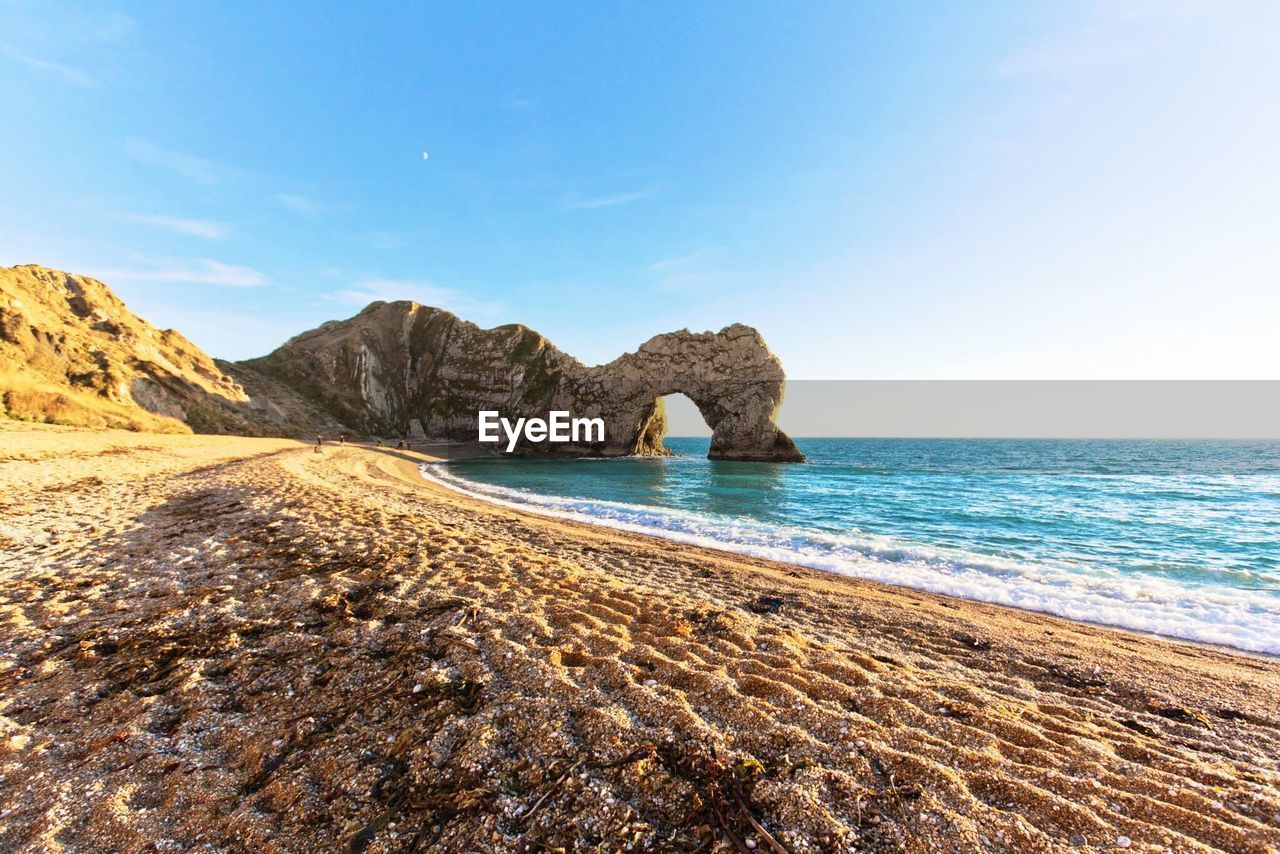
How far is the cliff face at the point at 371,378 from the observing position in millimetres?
34094

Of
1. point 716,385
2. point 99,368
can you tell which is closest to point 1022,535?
point 716,385

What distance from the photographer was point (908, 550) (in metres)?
13.4

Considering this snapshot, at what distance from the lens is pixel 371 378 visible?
251ft

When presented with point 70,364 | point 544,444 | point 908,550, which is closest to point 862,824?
point 908,550

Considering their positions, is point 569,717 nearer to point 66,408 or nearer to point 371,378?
point 66,408

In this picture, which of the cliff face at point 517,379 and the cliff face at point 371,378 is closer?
the cliff face at point 371,378

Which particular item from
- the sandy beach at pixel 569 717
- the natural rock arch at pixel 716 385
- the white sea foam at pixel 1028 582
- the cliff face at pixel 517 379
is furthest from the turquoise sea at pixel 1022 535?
the cliff face at pixel 517 379

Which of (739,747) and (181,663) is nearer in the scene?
(739,747)

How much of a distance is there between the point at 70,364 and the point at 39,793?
51.1 metres

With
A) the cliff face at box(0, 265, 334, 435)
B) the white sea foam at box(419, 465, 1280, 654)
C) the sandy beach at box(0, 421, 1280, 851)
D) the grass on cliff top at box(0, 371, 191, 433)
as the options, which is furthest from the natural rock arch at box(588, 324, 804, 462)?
the sandy beach at box(0, 421, 1280, 851)

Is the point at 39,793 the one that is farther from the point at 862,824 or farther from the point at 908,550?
the point at 908,550

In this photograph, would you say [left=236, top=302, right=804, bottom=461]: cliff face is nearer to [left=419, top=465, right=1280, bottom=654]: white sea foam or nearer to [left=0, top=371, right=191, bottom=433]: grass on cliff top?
[left=0, top=371, right=191, bottom=433]: grass on cliff top

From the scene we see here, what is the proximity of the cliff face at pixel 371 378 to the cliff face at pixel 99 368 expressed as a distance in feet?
0.44

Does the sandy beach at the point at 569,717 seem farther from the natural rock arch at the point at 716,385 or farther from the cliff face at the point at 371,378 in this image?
the natural rock arch at the point at 716,385
